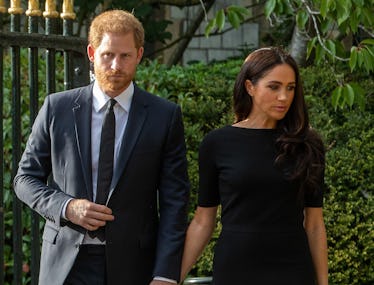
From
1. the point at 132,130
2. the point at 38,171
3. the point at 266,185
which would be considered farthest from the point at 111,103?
the point at 266,185

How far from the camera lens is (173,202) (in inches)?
156

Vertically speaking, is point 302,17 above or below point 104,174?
above

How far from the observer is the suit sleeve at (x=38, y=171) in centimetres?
387

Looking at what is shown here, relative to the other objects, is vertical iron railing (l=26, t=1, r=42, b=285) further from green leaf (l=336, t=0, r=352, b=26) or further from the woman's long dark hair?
green leaf (l=336, t=0, r=352, b=26)

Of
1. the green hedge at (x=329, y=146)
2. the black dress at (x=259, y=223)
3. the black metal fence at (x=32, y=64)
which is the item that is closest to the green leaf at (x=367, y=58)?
the green hedge at (x=329, y=146)

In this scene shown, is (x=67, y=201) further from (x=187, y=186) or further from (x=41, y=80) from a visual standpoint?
(x=41, y=80)

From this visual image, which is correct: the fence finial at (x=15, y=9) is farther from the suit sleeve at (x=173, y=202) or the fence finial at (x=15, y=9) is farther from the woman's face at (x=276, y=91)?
the woman's face at (x=276, y=91)

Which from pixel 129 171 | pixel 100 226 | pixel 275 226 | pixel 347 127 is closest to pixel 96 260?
pixel 100 226

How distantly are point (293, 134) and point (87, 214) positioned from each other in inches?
36.2

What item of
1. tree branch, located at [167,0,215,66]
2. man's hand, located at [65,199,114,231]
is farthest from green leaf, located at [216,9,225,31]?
tree branch, located at [167,0,215,66]

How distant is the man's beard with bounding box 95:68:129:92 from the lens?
3.83 m

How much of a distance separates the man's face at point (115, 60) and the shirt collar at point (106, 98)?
63 millimetres

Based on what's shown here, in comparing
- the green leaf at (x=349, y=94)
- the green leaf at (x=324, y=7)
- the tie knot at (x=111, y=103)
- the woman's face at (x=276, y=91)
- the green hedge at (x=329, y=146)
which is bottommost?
the green hedge at (x=329, y=146)

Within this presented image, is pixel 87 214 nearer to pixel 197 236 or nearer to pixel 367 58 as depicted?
pixel 197 236
